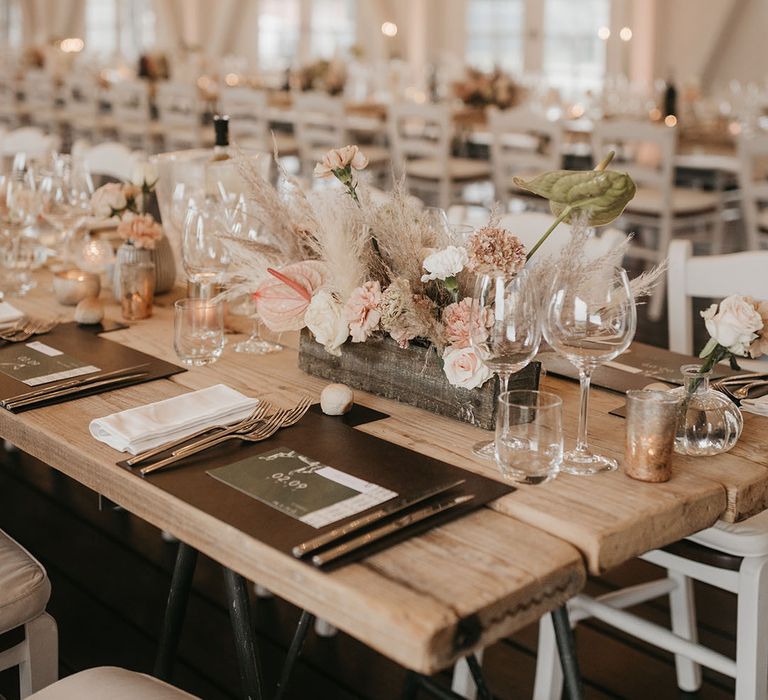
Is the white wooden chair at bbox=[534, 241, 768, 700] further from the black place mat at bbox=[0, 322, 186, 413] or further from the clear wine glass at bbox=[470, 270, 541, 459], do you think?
the black place mat at bbox=[0, 322, 186, 413]

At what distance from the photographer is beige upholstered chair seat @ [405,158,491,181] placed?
237 inches

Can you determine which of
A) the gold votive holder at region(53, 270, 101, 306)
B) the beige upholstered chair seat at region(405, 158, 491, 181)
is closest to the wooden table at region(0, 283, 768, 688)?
the gold votive holder at region(53, 270, 101, 306)

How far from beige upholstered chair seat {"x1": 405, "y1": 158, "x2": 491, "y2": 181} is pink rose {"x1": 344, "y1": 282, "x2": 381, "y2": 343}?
449 centimetres

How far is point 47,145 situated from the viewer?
445cm

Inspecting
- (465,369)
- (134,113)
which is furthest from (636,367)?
(134,113)

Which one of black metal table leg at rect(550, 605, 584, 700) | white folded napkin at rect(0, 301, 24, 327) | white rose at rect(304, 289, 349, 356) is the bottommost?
black metal table leg at rect(550, 605, 584, 700)

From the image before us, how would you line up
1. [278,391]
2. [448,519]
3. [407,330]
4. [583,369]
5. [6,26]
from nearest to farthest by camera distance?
[448,519] < [583,369] < [407,330] < [278,391] < [6,26]

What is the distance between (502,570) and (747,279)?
1.27 meters

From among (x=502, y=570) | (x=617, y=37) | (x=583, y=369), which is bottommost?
(x=502, y=570)

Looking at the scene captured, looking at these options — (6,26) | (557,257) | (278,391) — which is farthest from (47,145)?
(6,26)

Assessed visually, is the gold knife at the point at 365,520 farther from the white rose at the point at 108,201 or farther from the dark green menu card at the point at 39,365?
the white rose at the point at 108,201

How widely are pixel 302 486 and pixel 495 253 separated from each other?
408 millimetres

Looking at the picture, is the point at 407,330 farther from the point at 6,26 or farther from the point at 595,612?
the point at 6,26

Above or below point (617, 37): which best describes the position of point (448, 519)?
below
